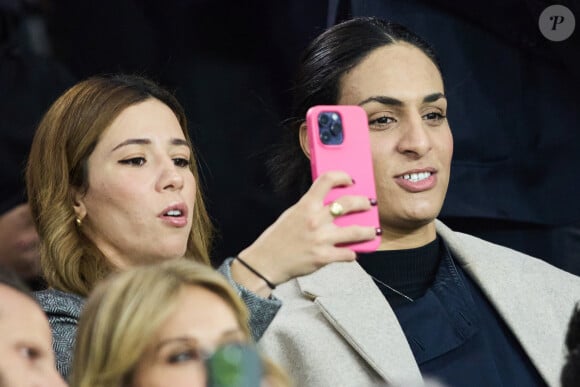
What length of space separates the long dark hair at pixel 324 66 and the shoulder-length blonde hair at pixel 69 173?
0.34 meters

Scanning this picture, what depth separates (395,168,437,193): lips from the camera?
2113 mm

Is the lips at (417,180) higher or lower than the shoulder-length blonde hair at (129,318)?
lower

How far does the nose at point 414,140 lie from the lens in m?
2.10

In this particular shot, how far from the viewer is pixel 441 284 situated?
219cm

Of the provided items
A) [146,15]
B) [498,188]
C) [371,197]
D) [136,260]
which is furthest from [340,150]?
[146,15]

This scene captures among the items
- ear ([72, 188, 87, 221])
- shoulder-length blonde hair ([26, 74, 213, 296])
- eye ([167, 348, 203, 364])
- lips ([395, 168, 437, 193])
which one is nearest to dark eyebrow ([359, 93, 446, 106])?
lips ([395, 168, 437, 193])

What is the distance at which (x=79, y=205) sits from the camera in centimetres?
200

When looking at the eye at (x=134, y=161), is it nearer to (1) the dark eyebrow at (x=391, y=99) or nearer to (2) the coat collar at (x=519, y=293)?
(1) the dark eyebrow at (x=391, y=99)

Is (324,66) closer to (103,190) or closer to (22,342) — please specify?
(103,190)

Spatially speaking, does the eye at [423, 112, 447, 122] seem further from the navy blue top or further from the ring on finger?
the ring on finger

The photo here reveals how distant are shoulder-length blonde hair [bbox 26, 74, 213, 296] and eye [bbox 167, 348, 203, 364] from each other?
641mm
